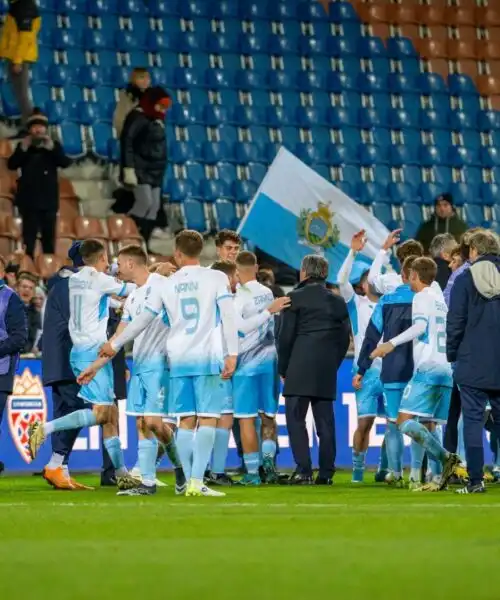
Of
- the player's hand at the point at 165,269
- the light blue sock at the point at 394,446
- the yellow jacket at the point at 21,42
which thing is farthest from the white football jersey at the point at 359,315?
the yellow jacket at the point at 21,42

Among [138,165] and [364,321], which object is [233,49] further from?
[364,321]

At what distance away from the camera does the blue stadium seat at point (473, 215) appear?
24.9 metres

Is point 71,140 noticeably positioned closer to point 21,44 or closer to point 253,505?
point 21,44

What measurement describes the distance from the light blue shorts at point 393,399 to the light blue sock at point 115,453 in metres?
2.23

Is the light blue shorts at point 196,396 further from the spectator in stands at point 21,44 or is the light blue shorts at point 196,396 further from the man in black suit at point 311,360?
the spectator in stands at point 21,44

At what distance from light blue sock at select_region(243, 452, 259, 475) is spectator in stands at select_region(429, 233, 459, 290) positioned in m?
2.40

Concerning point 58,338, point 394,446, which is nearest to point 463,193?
point 394,446

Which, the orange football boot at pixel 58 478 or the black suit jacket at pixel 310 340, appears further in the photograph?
the black suit jacket at pixel 310 340

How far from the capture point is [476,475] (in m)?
11.6

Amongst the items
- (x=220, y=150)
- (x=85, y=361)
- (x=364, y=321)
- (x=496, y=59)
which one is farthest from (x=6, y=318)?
(x=496, y=59)

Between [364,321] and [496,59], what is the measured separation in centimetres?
1400

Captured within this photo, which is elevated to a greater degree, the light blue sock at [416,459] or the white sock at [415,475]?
the light blue sock at [416,459]

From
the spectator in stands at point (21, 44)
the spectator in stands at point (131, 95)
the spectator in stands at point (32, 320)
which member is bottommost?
the spectator in stands at point (32, 320)

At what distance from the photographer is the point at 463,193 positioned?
83.5ft
